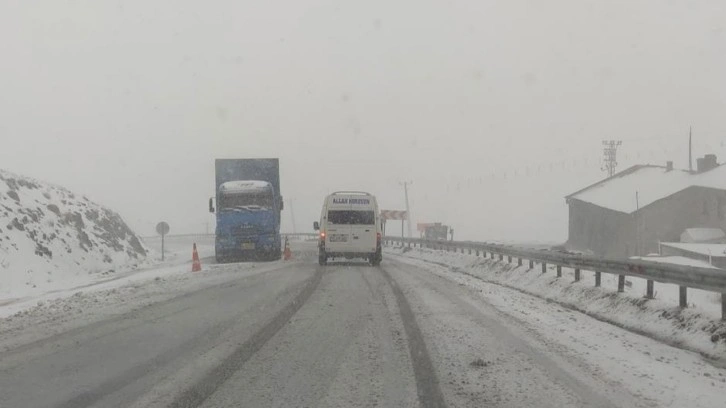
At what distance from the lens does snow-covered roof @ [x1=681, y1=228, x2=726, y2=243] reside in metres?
48.6

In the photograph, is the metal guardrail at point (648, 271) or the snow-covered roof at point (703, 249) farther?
the snow-covered roof at point (703, 249)

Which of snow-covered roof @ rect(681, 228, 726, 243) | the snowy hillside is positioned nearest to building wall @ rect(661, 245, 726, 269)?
snow-covered roof @ rect(681, 228, 726, 243)

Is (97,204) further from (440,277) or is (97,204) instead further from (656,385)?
(656,385)

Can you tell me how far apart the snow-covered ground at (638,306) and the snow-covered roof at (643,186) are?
128 feet

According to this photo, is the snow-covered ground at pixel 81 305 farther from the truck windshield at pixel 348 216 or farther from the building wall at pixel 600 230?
the building wall at pixel 600 230

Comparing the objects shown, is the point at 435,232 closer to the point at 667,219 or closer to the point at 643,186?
the point at 667,219

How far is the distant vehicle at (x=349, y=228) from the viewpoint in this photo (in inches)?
966

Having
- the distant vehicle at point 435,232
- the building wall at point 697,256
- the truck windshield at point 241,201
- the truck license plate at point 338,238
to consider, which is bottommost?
the building wall at point 697,256

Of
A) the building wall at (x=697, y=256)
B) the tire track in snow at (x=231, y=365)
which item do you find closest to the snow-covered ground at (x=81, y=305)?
the tire track in snow at (x=231, y=365)

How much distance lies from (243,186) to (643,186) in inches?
1708

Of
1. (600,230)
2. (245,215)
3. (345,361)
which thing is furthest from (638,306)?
(600,230)

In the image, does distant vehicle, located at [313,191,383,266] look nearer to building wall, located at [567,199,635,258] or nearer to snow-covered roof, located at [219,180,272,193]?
snow-covered roof, located at [219,180,272,193]

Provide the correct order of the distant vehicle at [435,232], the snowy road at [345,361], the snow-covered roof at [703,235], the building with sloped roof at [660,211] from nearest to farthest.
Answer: the snowy road at [345,361], the snow-covered roof at [703,235], the building with sloped roof at [660,211], the distant vehicle at [435,232]

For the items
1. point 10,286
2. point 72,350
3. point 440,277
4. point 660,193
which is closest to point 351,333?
point 72,350
